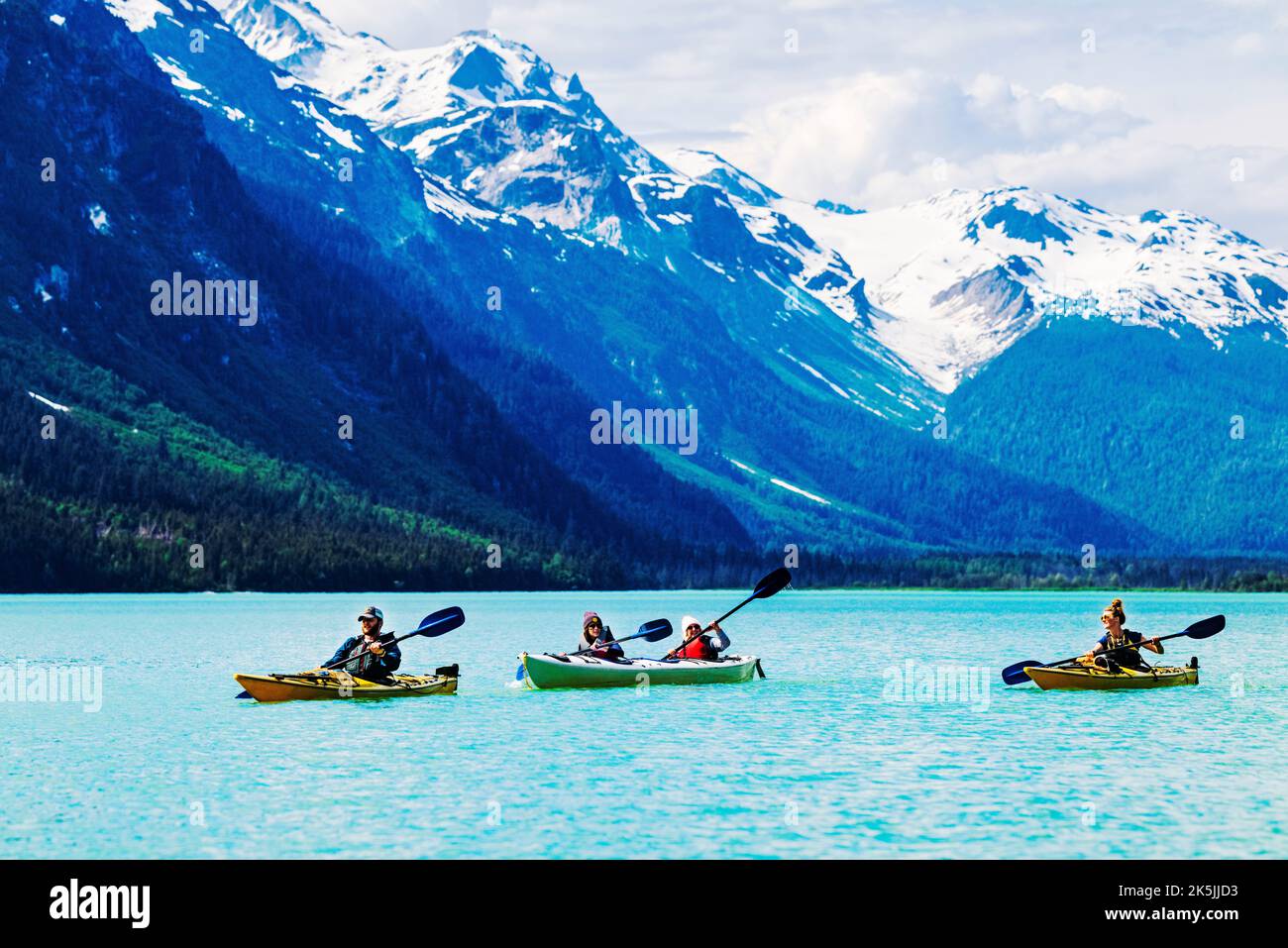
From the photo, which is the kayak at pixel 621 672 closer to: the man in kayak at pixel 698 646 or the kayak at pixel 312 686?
the man in kayak at pixel 698 646

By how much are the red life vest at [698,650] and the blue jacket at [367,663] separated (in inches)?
707

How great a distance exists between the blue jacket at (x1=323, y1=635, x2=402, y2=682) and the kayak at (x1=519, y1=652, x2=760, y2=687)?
9.22 meters

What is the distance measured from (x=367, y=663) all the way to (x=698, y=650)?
1991cm

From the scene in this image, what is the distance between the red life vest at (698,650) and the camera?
9012 cm

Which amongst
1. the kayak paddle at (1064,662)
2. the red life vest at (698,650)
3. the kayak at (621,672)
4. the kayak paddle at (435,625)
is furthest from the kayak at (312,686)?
the kayak paddle at (1064,662)

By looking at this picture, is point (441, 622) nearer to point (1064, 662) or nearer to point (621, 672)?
point (621, 672)

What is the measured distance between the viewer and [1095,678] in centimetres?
8394

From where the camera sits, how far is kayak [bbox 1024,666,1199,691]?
8369cm

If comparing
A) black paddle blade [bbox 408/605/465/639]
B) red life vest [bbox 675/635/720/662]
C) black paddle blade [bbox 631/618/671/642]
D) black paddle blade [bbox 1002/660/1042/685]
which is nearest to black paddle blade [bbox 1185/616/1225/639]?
black paddle blade [bbox 1002/660/1042/685]

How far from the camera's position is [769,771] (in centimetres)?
6022
